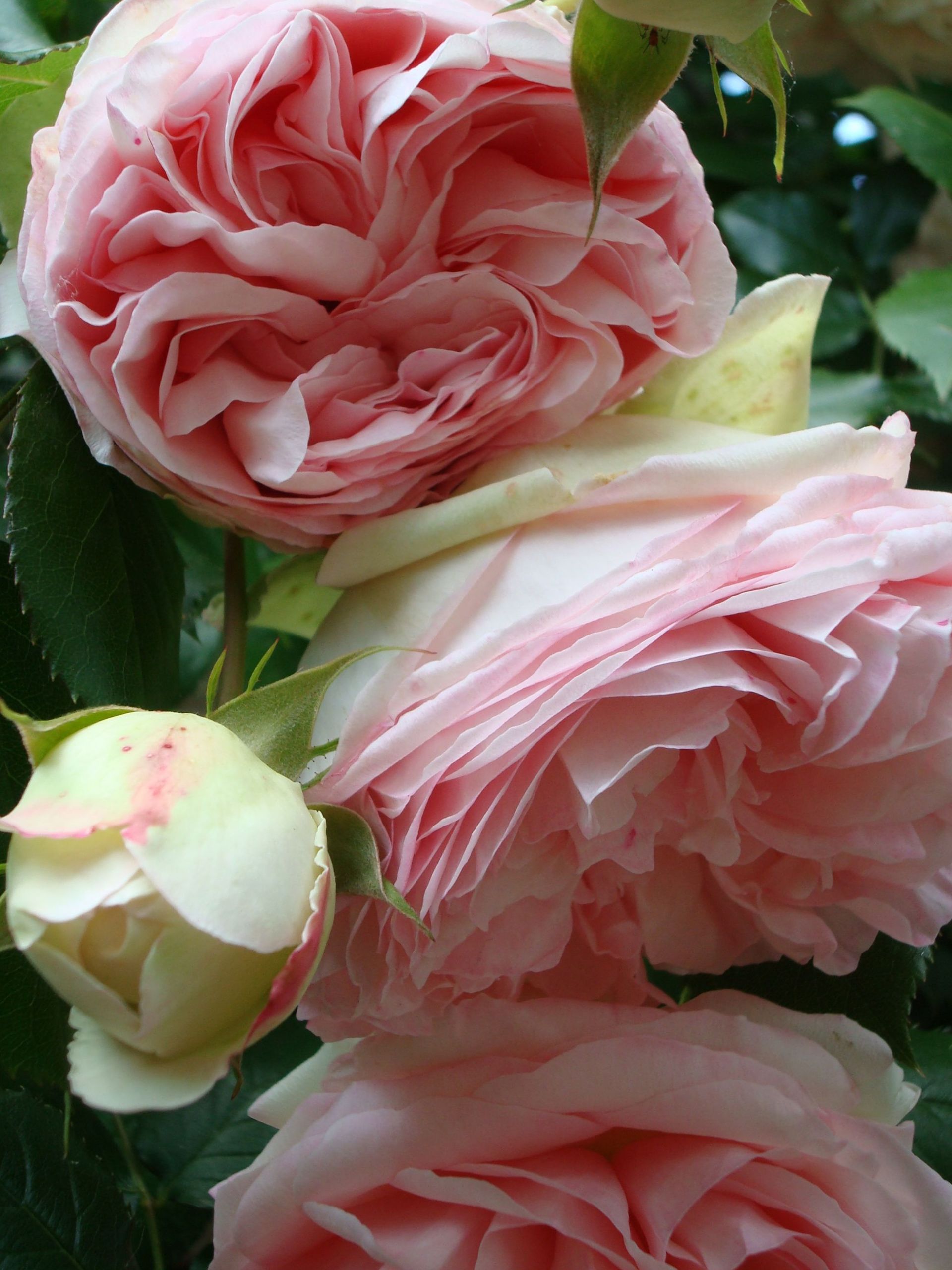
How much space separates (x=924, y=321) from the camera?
2.26 ft

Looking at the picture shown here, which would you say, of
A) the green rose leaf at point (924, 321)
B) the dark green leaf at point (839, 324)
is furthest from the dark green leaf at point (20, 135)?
the dark green leaf at point (839, 324)

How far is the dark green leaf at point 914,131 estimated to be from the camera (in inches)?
29.1

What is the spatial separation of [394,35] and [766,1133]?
0.33 m

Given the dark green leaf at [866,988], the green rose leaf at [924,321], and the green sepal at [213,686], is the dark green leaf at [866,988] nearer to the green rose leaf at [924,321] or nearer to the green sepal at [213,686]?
the green sepal at [213,686]

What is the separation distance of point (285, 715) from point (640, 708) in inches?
3.8

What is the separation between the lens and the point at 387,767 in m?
0.31

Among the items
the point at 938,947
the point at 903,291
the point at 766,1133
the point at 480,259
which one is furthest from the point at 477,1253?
the point at 903,291

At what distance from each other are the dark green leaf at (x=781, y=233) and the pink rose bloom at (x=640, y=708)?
490 millimetres

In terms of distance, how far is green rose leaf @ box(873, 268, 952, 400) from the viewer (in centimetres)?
66

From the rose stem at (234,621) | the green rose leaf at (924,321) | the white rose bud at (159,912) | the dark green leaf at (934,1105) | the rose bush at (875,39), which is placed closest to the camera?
the white rose bud at (159,912)

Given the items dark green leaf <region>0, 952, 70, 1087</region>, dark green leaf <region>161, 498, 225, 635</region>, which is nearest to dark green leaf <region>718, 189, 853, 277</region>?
dark green leaf <region>161, 498, 225, 635</region>

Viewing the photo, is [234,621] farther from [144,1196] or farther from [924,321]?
[924,321]

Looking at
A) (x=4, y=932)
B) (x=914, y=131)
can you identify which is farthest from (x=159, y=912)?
(x=914, y=131)

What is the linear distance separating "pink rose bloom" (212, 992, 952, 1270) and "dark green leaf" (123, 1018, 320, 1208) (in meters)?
0.15
